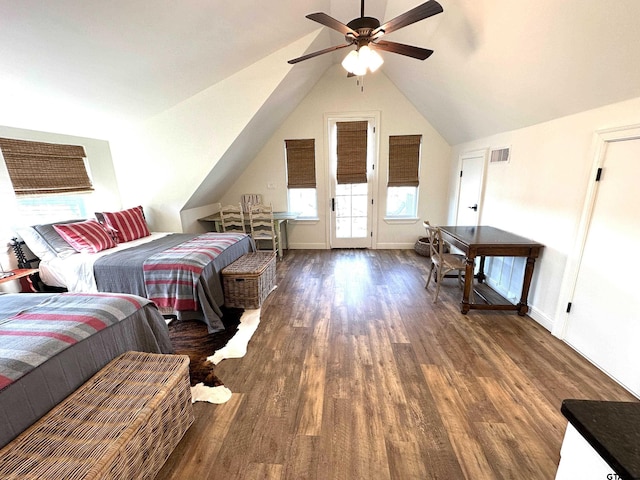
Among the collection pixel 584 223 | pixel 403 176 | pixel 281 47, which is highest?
pixel 281 47

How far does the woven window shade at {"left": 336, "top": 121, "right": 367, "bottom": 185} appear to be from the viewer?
4742mm

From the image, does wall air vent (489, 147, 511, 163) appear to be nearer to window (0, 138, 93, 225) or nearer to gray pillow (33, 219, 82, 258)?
gray pillow (33, 219, 82, 258)

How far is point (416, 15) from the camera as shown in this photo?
1.76 metres

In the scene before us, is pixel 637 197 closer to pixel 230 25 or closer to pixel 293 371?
pixel 293 371

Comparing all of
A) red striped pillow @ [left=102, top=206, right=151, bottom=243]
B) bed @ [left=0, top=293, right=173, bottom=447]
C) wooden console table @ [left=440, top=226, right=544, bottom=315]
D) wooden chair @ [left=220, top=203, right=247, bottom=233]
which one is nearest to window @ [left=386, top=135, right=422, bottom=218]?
wooden console table @ [left=440, top=226, right=544, bottom=315]

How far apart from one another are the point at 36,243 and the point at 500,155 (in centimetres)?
511

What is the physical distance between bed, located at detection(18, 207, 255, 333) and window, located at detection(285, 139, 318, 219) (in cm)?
227

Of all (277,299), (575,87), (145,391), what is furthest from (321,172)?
(145,391)

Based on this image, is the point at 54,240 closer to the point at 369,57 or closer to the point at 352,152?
the point at 369,57

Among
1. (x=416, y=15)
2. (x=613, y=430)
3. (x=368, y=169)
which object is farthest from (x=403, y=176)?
(x=613, y=430)

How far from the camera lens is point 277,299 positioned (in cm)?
321

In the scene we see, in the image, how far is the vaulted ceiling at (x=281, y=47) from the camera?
5.60 ft

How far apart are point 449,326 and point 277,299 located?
5.99 ft

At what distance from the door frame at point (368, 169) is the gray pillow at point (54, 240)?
360 cm
